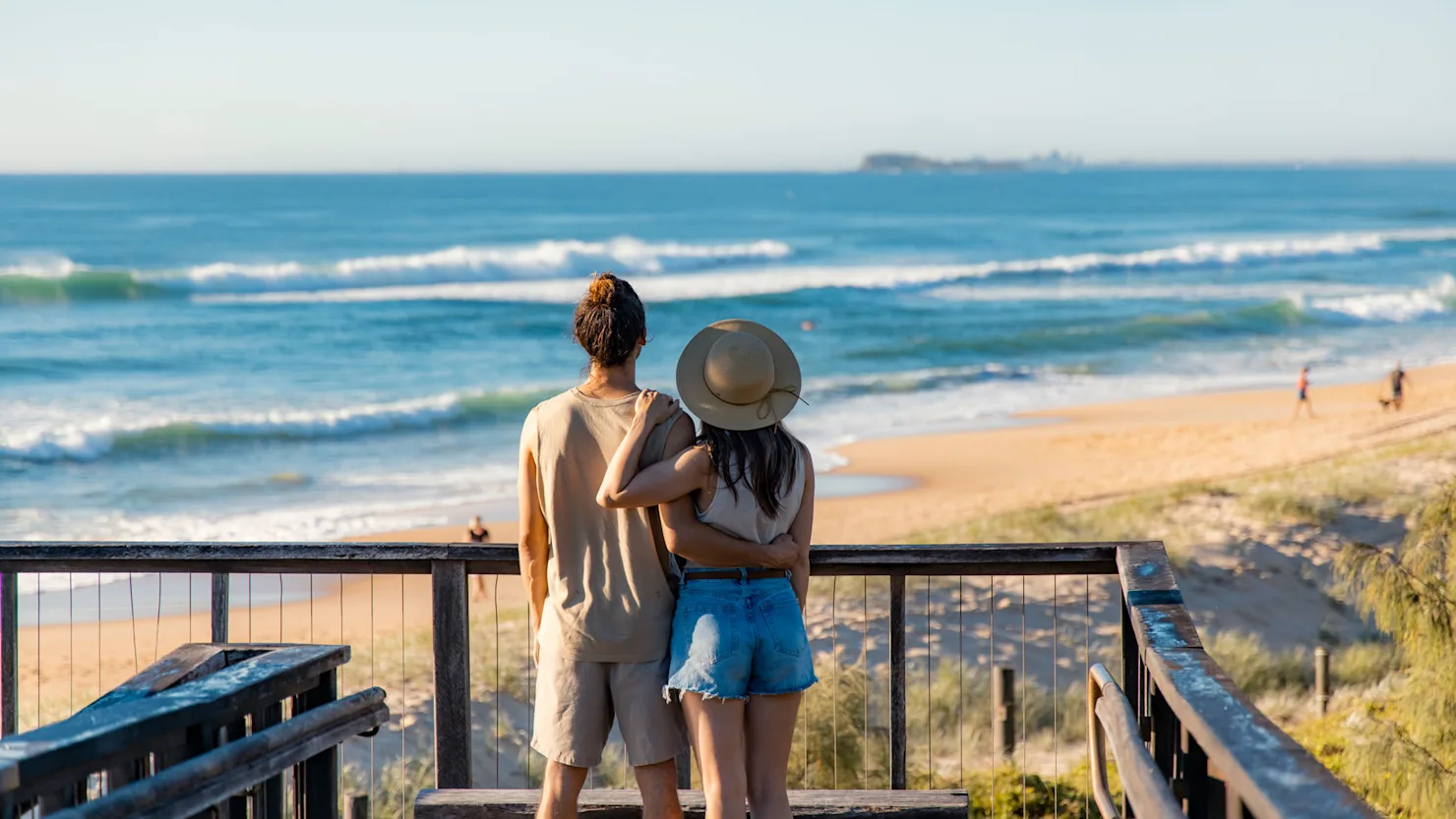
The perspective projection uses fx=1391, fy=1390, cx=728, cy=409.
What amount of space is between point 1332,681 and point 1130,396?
18.2 meters

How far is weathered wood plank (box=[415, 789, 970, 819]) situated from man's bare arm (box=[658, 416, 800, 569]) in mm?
861

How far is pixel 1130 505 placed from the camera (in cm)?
1451

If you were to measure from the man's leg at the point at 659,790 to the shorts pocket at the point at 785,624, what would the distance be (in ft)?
1.33

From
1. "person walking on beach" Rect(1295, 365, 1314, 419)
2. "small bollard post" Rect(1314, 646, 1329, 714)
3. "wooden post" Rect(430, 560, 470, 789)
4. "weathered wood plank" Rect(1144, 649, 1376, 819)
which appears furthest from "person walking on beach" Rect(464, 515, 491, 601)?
"person walking on beach" Rect(1295, 365, 1314, 419)

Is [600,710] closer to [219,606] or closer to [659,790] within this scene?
[659,790]

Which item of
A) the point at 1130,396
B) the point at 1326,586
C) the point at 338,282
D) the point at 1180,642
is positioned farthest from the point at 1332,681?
the point at 338,282

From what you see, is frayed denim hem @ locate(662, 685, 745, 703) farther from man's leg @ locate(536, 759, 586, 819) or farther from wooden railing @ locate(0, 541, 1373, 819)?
wooden railing @ locate(0, 541, 1373, 819)

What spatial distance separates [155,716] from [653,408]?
1.21 metres

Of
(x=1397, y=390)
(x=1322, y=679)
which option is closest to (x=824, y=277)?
(x=1397, y=390)

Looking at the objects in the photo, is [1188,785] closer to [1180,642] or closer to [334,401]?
[1180,642]

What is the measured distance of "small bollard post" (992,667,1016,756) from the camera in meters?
7.44

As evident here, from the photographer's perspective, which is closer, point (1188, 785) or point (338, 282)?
point (1188, 785)

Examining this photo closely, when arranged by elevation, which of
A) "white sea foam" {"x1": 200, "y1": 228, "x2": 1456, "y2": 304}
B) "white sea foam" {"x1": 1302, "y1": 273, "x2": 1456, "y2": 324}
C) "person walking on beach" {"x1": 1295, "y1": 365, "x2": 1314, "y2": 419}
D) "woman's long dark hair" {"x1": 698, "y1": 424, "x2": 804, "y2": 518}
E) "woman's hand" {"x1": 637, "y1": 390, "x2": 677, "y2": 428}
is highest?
"white sea foam" {"x1": 200, "y1": 228, "x2": 1456, "y2": 304}

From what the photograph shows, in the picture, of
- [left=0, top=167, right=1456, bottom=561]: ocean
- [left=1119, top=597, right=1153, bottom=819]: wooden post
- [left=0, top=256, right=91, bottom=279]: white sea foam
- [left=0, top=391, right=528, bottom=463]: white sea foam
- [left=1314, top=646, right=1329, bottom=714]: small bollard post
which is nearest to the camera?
[left=1119, top=597, right=1153, bottom=819]: wooden post
